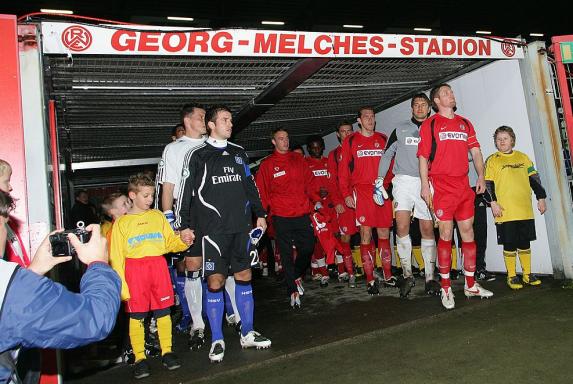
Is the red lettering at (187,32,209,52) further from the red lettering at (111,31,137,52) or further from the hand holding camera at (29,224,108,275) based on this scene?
the hand holding camera at (29,224,108,275)

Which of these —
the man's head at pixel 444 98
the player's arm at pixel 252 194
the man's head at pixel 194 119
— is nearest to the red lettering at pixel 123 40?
the man's head at pixel 194 119

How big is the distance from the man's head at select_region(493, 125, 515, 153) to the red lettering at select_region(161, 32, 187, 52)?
361 cm

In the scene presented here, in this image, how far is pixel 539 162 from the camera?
207 inches

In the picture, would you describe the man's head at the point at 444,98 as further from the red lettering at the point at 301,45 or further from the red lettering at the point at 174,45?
the red lettering at the point at 174,45

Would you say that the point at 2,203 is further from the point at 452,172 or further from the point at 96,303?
the point at 452,172

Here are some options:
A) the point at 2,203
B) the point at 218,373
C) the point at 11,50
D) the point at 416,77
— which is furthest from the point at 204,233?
the point at 416,77

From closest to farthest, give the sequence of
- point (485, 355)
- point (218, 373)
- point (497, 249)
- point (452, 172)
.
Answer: point (485, 355)
point (218, 373)
point (452, 172)
point (497, 249)

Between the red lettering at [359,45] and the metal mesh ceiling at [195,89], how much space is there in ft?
1.08

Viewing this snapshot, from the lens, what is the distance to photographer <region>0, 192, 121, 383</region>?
1.53m

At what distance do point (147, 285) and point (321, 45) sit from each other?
2675mm

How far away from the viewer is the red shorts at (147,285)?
3.96 m

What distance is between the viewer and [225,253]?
410 cm

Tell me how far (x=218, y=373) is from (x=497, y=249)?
403cm

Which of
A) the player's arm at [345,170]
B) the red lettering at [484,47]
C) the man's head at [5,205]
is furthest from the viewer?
the player's arm at [345,170]
